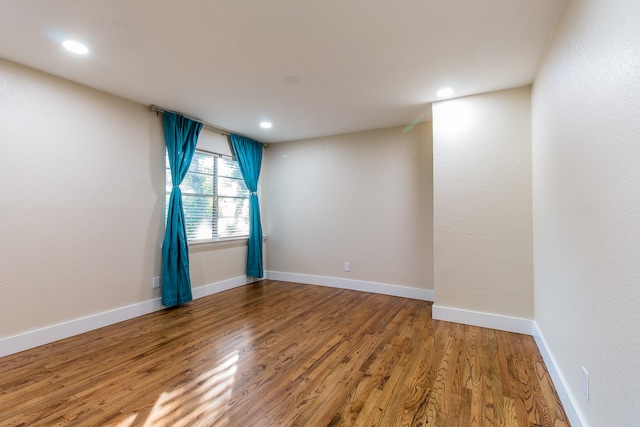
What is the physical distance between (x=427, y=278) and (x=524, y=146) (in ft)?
6.49

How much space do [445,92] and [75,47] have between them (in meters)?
3.24

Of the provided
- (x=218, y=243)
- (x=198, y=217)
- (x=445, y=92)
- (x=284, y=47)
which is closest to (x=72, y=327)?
(x=198, y=217)

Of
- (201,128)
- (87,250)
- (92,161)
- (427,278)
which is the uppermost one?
(201,128)

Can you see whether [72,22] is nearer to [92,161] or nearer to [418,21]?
[92,161]

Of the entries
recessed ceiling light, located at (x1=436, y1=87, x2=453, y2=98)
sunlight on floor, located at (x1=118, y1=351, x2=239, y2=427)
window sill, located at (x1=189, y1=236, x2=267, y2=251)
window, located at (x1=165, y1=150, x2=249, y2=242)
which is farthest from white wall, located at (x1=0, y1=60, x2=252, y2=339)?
recessed ceiling light, located at (x1=436, y1=87, x2=453, y2=98)

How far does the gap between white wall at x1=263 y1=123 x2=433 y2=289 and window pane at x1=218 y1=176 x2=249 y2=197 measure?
52cm

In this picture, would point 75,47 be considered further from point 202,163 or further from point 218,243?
point 218,243

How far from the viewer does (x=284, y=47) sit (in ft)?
7.19

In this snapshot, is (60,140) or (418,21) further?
(60,140)

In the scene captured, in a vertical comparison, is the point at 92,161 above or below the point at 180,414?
above

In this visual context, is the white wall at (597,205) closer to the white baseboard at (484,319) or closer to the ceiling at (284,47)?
the ceiling at (284,47)

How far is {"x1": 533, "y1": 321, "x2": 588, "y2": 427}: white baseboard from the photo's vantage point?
5.00 feet

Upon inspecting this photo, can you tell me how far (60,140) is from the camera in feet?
8.97

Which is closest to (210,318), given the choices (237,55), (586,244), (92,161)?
(92,161)
